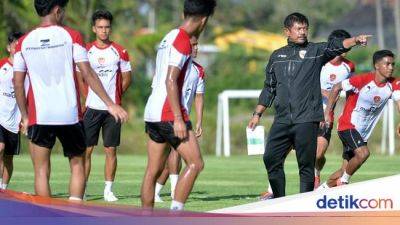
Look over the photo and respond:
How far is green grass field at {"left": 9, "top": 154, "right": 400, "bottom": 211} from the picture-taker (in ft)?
54.8

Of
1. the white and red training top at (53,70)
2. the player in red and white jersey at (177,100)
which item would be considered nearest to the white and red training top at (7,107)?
the white and red training top at (53,70)

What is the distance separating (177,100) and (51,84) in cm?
128

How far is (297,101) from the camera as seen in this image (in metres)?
14.2

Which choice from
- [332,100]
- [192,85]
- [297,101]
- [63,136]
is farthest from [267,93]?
[63,136]

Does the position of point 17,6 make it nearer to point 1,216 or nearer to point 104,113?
point 104,113

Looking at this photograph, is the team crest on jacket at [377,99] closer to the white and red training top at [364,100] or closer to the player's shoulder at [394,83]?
the white and red training top at [364,100]

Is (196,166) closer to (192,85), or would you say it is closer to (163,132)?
(163,132)

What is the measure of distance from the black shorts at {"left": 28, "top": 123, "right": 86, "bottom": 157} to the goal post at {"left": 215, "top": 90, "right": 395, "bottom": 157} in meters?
19.3

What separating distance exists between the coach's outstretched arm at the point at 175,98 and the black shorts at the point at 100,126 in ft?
17.3

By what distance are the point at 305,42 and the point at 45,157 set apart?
3679mm

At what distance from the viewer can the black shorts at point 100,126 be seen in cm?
1692

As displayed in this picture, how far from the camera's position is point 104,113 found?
17031mm

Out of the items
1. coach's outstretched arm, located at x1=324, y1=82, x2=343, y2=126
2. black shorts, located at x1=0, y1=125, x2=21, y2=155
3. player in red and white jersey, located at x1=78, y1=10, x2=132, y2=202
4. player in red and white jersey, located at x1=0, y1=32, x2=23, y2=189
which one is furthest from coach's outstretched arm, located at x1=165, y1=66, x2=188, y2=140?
black shorts, located at x1=0, y1=125, x2=21, y2=155

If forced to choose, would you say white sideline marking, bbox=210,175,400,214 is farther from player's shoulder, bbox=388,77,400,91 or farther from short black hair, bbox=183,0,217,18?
player's shoulder, bbox=388,77,400,91
